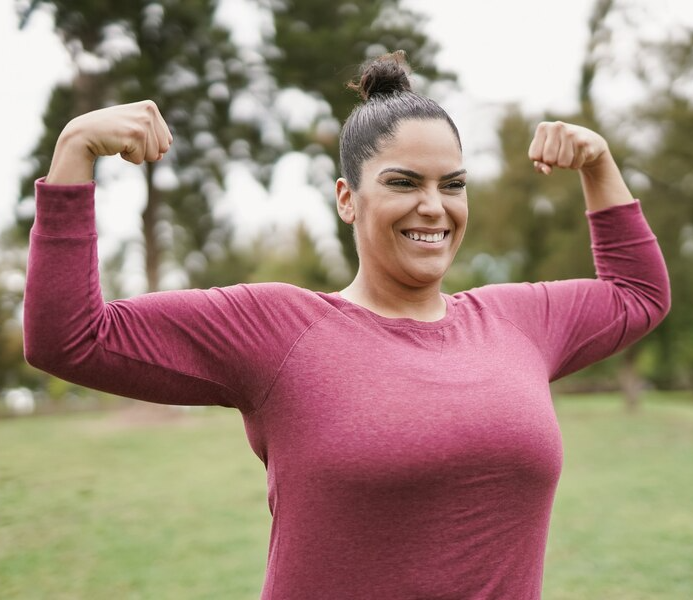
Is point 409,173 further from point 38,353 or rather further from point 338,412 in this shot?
point 38,353

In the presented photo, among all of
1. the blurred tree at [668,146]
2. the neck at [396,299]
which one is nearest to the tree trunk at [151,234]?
the blurred tree at [668,146]

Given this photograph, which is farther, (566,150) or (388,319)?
(566,150)

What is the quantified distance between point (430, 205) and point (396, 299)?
20 cm

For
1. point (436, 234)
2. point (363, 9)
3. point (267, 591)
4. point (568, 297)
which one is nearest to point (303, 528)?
point (267, 591)

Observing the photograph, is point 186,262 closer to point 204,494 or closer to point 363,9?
point 363,9

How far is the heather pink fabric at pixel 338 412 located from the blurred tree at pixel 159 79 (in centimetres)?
1207

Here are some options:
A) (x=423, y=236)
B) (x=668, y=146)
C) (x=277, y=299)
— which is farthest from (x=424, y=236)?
(x=668, y=146)

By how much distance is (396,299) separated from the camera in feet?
5.08

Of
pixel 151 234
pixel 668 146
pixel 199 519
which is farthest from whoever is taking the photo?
pixel 151 234

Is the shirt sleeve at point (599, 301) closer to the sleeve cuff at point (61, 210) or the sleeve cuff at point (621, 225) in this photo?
the sleeve cuff at point (621, 225)

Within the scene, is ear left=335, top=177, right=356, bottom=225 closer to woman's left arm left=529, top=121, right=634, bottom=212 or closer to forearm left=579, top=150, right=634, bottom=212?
woman's left arm left=529, top=121, right=634, bottom=212

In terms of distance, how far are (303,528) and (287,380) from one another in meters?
0.26

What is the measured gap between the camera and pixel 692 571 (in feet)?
16.6

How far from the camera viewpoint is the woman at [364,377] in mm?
1220
